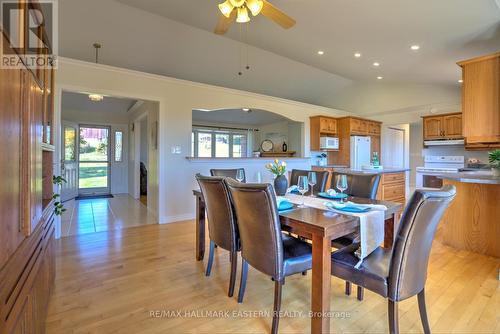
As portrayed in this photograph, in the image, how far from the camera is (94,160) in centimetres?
696

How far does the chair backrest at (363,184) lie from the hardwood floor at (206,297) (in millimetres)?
873

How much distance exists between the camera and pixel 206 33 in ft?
14.6

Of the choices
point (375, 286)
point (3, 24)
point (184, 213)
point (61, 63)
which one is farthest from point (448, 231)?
point (61, 63)

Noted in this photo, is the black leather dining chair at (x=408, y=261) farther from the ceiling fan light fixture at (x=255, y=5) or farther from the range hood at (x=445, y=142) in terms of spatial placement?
the range hood at (x=445, y=142)

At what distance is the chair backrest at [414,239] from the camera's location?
1.23 meters

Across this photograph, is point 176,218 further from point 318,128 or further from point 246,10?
point 318,128

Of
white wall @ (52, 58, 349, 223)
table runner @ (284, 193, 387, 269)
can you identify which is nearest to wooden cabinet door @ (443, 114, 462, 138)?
white wall @ (52, 58, 349, 223)

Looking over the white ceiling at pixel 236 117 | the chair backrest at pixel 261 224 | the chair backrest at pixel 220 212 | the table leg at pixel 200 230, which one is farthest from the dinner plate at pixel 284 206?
the white ceiling at pixel 236 117

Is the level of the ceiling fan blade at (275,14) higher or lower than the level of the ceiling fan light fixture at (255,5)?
higher

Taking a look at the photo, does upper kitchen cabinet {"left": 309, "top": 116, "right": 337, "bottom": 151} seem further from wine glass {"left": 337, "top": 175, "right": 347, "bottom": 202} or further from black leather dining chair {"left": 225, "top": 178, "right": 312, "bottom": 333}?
black leather dining chair {"left": 225, "top": 178, "right": 312, "bottom": 333}

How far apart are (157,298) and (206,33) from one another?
4.21 meters

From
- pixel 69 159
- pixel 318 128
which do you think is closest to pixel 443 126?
pixel 318 128

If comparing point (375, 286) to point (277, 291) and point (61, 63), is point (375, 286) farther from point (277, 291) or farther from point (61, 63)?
point (61, 63)

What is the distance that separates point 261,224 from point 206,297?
0.90 m
